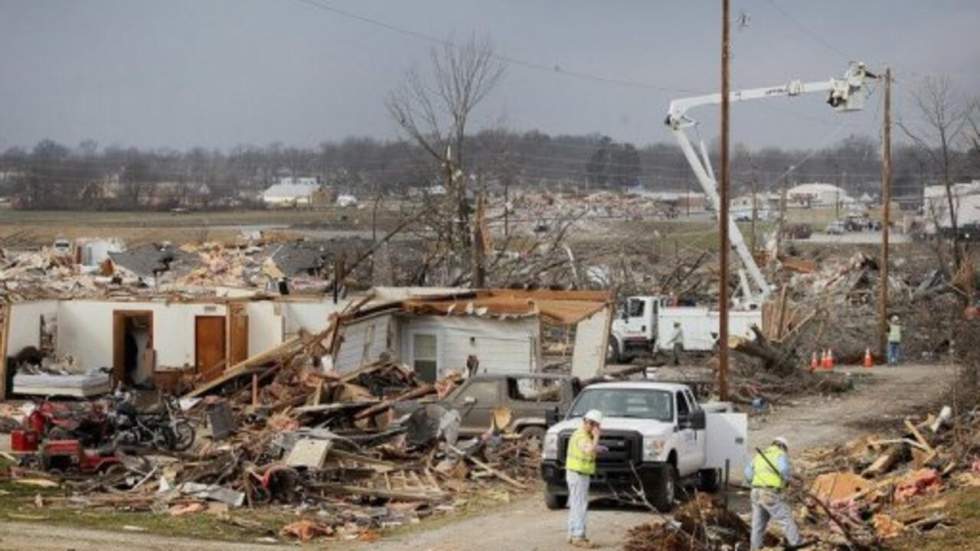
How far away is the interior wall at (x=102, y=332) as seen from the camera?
35188 millimetres

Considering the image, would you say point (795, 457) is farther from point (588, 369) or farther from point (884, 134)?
point (884, 134)

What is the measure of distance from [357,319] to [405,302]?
1584 millimetres

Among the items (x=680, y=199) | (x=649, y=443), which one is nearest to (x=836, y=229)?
(x=680, y=199)

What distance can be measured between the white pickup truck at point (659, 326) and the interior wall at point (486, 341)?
45.0 ft

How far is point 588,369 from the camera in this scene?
34062 millimetres

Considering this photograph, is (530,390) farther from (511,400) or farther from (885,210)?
(885,210)

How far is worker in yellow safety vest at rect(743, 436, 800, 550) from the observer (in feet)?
52.6

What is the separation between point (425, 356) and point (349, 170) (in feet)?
330

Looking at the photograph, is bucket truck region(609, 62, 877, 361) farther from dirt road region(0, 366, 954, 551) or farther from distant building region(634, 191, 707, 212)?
distant building region(634, 191, 707, 212)

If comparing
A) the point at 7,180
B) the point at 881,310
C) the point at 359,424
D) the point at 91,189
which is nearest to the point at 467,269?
the point at 881,310

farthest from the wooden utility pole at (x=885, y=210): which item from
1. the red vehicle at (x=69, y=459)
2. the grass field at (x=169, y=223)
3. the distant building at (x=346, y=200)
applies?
the distant building at (x=346, y=200)

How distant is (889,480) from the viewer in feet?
69.6

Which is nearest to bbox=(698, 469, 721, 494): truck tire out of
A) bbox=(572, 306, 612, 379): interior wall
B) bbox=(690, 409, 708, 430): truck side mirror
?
bbox=(690, 409, 708, 430): truck side mirror

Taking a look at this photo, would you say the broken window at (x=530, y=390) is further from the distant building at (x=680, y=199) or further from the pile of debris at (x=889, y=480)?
the distant building at (x=680, y=199)
